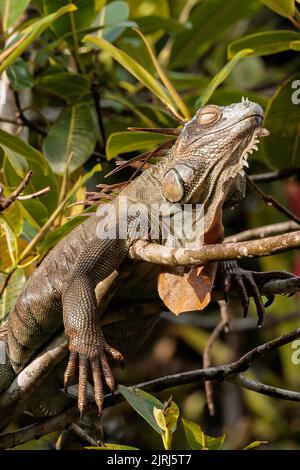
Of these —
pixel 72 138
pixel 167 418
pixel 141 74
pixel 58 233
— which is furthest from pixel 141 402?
pixel 72 138

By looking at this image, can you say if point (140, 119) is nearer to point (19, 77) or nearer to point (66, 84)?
point (66, 84)

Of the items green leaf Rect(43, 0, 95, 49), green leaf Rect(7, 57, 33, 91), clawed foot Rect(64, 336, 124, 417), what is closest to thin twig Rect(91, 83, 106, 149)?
green leaf Rect(43, 0, 95, 49)

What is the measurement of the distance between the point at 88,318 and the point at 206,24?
3.19 m

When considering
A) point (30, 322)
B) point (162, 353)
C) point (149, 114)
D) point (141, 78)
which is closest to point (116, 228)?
point (30, 322)

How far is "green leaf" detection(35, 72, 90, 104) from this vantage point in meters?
5.53

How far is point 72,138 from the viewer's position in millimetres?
5586

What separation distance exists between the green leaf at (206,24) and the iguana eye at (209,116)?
7.93ft

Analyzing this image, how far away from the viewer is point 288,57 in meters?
9.57

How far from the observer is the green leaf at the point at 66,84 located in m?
5.53

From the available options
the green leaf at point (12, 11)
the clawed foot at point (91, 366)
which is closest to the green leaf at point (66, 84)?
the green leaf at point (12, 11)

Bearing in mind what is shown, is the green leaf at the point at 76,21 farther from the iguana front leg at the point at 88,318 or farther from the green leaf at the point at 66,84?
the iguana front leg at the point at 88,318

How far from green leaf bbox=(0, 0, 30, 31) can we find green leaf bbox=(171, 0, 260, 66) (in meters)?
1.74

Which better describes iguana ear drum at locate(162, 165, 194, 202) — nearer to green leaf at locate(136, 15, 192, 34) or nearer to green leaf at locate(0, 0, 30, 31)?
green leaf at locate(0, 0, 30, 31)
